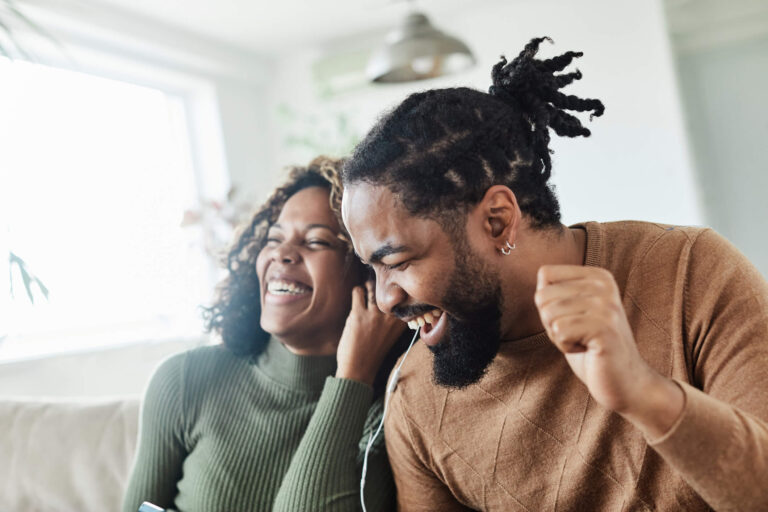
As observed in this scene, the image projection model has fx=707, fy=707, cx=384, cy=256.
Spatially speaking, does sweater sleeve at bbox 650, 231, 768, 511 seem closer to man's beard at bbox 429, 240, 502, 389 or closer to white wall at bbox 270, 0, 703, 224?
man's beard at bbox 429, 240, 502, 389

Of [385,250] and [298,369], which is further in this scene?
[298,369]

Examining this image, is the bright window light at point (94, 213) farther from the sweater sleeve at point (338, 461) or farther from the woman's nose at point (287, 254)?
the sweater sleeve at point (338, 461)

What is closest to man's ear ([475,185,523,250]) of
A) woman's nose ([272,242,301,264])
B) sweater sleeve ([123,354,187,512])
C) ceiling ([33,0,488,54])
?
woman's nose ([272,242,301,264])

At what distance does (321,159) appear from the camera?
1709 mm

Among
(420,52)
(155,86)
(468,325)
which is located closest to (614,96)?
(420,52)

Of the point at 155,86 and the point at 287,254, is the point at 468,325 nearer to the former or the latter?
the point at 287,254

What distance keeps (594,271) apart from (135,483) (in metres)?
1.18

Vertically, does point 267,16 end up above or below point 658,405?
above

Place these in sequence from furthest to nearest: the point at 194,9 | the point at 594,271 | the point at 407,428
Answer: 1. the point at 194,9
2. the point at 407,428
3. the point at 594,271

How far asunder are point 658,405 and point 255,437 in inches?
37.7

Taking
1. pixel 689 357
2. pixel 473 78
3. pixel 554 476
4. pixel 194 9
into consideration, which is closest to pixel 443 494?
pixel 554 476

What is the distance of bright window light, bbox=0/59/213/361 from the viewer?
3488mm

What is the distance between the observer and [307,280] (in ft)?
5.12

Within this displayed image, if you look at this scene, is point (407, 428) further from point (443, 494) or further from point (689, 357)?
point (689, 357)
